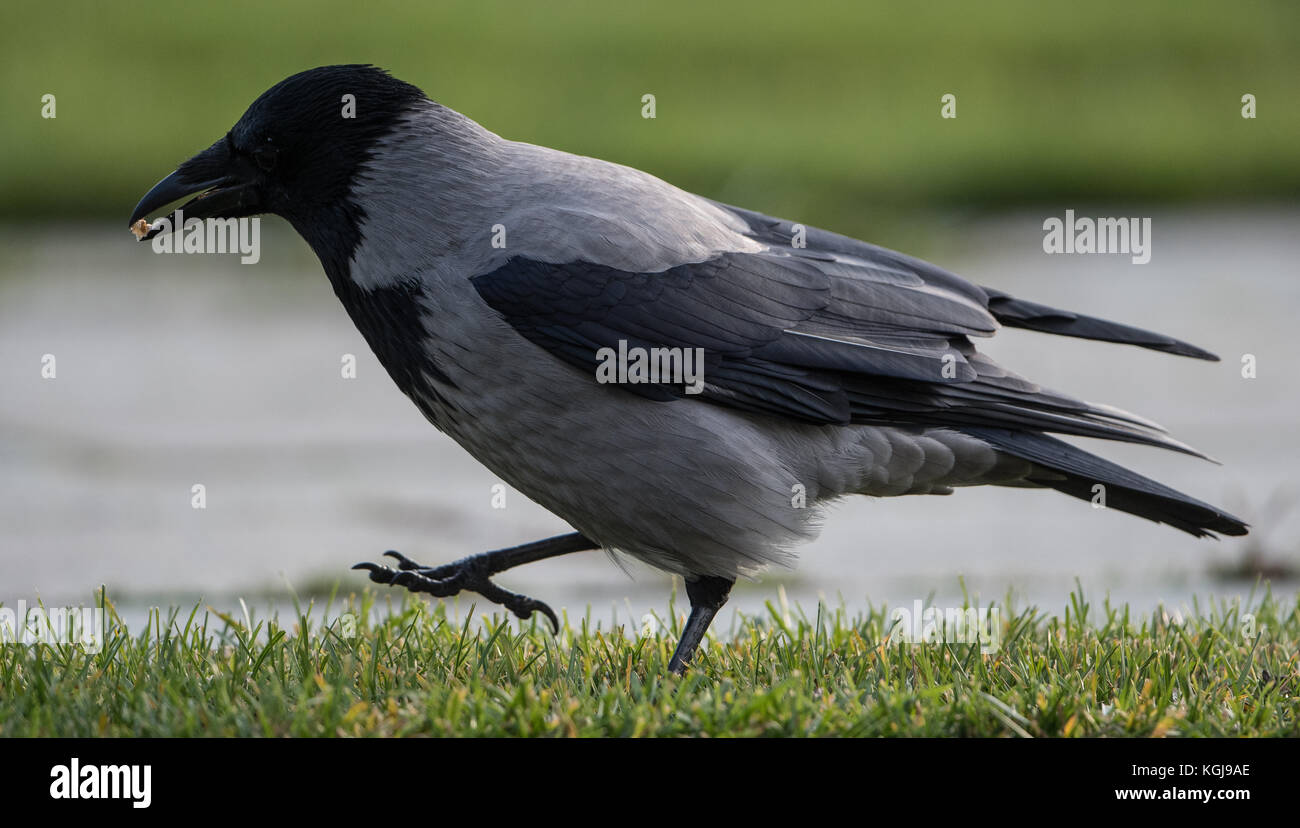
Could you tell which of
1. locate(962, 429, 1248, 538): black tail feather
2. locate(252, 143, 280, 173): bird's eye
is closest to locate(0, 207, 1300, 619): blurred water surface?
locate(962, 429, 1248, 538): black tail feather

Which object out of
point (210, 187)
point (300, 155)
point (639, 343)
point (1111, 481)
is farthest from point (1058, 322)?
point (210, 187)

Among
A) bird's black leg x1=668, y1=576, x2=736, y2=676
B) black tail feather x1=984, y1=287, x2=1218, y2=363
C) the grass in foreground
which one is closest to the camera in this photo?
the grass in foreground

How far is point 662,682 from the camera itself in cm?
353

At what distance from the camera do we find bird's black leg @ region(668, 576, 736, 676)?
3.90 meters

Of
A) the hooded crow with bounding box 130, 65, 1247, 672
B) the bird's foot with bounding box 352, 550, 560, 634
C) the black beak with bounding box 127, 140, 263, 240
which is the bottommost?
the bird's foot with bounding box 352, 550, 560, 634

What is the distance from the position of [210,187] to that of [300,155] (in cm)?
26

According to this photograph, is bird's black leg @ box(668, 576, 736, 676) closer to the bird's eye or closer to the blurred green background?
the bird's eye

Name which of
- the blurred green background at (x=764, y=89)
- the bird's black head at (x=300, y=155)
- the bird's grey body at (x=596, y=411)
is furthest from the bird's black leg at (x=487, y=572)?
the blurred green background at (x=764, y=89)

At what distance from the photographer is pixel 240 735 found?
3.16 m

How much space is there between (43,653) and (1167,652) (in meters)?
2.87

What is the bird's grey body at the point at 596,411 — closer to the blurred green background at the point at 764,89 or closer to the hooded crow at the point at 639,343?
the hooded crow at the point at 639,343

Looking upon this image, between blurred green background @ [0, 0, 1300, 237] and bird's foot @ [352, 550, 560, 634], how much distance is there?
5.34 m

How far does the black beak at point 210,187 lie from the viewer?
13.1ft
